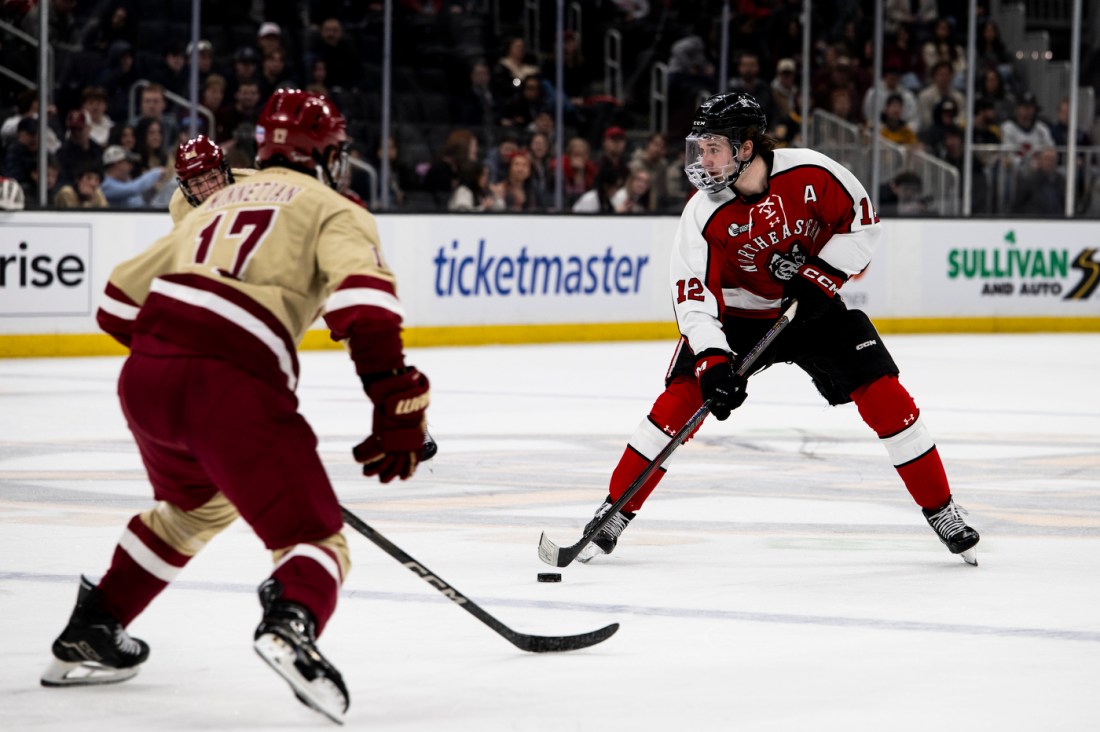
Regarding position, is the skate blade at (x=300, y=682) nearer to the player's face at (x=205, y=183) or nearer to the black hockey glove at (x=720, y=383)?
the black hockey glove at (x=720, y=383)

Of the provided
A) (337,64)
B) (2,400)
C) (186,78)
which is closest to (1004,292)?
(337,64)

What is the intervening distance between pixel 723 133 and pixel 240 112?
752cm

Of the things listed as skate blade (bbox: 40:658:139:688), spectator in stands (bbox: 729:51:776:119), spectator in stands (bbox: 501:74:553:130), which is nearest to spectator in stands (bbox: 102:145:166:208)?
spectator in stands (bbox: 501:74:553:130)

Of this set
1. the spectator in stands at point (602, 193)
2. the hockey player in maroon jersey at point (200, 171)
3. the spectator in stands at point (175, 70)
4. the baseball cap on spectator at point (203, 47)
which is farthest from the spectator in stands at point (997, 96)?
the hockey player in maroon jersey at point (200, 171)

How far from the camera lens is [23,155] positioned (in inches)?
414

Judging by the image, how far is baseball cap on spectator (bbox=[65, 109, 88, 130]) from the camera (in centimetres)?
1074

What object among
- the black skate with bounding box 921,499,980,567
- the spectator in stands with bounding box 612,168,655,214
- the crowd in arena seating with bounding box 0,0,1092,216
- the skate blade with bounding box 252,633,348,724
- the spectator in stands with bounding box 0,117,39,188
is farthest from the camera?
the spectator in stands with bounding box 612,168,655,214

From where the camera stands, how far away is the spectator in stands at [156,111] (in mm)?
11000

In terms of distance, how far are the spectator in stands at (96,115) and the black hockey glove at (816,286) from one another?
723 cm

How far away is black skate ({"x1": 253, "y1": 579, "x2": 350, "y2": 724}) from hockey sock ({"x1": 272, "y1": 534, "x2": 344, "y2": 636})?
0.01 meters

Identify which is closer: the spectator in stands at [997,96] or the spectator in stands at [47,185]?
the spectator in stands at [47,185]

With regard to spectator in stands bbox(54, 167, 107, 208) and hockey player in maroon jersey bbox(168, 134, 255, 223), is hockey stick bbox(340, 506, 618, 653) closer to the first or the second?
hockey player in maroon jersey bbox(168, 134, 255, 223)

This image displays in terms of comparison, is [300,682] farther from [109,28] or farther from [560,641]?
[109,28]

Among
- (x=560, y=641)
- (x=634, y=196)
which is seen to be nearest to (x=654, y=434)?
(x=560, y=641)
